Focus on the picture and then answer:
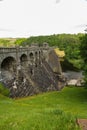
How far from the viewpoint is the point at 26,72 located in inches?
2785

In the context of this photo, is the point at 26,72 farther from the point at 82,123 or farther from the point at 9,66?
the point at 82,123

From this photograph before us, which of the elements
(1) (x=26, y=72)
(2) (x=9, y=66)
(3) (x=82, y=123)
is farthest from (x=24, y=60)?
(3) (x=82, y=123)

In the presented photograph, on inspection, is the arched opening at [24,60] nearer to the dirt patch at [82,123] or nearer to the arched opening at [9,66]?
the arched opening at [9,66]

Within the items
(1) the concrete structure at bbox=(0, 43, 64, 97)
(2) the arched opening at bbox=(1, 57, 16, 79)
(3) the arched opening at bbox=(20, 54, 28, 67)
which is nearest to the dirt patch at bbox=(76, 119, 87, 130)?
(1) the concrete structure at bbox=(0, 43, 64, 97)

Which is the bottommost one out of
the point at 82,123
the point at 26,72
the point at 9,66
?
the point at 26,72

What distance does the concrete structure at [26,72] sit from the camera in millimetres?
58312

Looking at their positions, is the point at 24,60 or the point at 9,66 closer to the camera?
the point at 9,66

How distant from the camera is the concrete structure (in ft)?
191

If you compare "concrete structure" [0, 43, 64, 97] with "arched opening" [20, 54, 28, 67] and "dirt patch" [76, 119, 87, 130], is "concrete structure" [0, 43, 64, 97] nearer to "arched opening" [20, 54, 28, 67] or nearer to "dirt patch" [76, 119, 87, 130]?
"arched opening" [20, 54, 28, 67]

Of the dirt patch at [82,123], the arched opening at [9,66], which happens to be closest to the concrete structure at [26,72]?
the arched opening at [9,66]

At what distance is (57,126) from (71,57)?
11770 cm

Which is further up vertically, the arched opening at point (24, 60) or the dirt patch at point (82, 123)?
the dirt patch at point (82, 123)

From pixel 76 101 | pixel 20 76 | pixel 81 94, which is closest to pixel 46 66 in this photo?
pixel 20 76

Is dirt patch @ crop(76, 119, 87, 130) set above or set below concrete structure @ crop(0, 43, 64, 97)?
above
